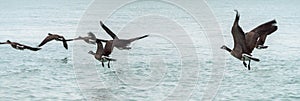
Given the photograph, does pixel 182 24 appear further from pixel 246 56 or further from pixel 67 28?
pixel 246 56

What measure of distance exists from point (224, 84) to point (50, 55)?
10.0 m

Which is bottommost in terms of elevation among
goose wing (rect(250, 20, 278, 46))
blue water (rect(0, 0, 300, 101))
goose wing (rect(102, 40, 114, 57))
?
blue water (rect(0, 0, 300, 101))

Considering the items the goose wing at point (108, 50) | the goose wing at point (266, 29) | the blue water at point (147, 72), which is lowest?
the blue water at point (147, 72)

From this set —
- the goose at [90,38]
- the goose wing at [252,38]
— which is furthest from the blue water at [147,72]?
the goose wing at [252,38]

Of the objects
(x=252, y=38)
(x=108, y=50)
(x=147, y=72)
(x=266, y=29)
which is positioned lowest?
(x=147, y=72)

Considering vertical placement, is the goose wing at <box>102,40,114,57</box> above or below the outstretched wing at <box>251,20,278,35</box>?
below

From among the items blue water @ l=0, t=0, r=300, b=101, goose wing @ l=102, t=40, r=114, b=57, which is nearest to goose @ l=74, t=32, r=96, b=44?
goose wing @ l=102, t=40, r=114, b=57

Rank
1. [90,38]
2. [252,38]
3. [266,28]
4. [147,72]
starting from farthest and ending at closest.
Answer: [147,72] → [90,38] → [252,38] → [266,28]

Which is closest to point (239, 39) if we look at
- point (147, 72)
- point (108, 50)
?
point (108, 50)

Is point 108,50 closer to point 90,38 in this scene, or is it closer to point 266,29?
point 90,38

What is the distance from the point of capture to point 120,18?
53.0 metres

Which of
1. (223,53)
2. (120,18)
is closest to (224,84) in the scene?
(223,53)

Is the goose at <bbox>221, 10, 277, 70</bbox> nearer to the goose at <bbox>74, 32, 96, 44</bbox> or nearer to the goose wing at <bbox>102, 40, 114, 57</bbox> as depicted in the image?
the goose wing at <bbox>102, 40, 114, 57</bbox>

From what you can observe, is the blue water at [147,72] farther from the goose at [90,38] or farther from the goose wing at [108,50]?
the goose wing at [108,50]
